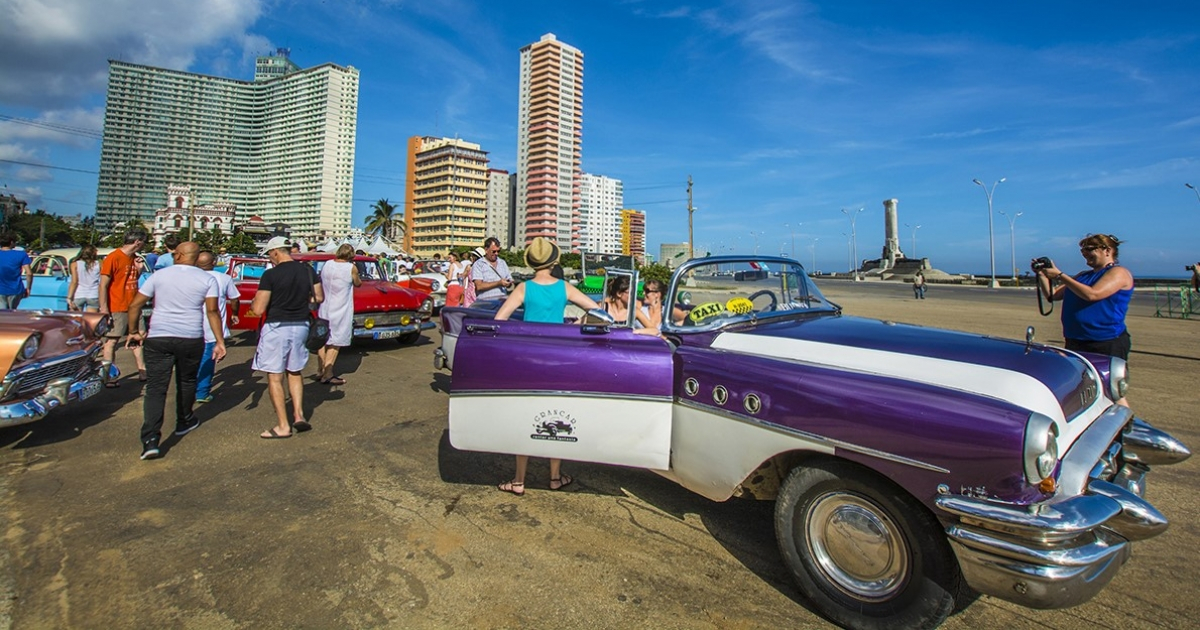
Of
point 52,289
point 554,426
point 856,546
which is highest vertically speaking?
point 52,289

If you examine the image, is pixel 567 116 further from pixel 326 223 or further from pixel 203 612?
pixel 203 612

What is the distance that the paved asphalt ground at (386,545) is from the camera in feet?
7.84

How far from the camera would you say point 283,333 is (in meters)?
4.79

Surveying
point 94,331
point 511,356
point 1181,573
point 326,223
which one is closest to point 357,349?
point 94,331

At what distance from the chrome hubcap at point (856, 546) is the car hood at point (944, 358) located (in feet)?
1.92

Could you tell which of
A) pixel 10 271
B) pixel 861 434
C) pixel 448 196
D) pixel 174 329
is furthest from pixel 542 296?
pixel 448 196

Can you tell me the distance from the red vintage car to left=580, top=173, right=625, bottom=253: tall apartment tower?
146434 mm

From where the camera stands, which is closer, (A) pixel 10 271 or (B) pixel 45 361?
(B) pixel 45 361

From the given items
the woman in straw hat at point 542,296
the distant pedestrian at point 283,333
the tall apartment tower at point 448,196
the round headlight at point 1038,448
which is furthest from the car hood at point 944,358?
the tall apartment tower at point 448,196

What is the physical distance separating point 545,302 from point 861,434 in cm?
215

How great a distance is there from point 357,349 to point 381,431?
16.7 feet

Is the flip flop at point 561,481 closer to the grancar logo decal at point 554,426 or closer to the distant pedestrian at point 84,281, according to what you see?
the grancar logo decal at point 554,426

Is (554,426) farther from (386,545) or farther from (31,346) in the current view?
(31,346)

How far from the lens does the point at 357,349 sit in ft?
31.3
